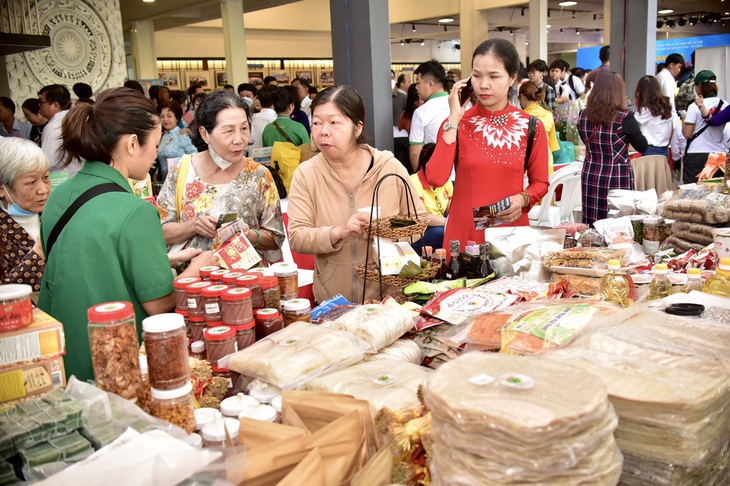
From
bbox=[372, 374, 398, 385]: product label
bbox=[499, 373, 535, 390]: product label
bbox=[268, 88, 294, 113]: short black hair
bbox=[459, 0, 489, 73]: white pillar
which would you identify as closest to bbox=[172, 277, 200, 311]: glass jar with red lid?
bbox=[372, 374, 398, 385]: product label

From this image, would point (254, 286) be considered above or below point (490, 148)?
below

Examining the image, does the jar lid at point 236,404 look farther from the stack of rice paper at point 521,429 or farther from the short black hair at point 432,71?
the short black hair at point 432,71

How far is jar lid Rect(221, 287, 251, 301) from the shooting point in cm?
188

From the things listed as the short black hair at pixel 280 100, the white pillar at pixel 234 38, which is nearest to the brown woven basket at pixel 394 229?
the short black hair at pixel 280 100

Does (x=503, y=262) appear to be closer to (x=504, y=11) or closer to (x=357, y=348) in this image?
(x=357, y=348)

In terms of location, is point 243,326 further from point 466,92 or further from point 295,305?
point 466,92

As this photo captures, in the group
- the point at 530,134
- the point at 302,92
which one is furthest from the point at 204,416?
the point at 302,92

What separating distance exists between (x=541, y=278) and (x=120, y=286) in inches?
63.2

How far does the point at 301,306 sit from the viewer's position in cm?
210

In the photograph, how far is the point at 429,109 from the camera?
241 inches

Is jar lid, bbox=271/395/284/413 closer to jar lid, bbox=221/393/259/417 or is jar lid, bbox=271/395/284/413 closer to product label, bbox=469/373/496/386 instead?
jar lid, bbox=221/393/259/417

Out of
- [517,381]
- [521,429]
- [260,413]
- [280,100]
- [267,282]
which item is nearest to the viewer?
[521,429]

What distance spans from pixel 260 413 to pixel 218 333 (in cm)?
39

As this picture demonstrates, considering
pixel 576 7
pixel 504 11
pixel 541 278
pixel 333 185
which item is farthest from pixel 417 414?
pixel 576 7
